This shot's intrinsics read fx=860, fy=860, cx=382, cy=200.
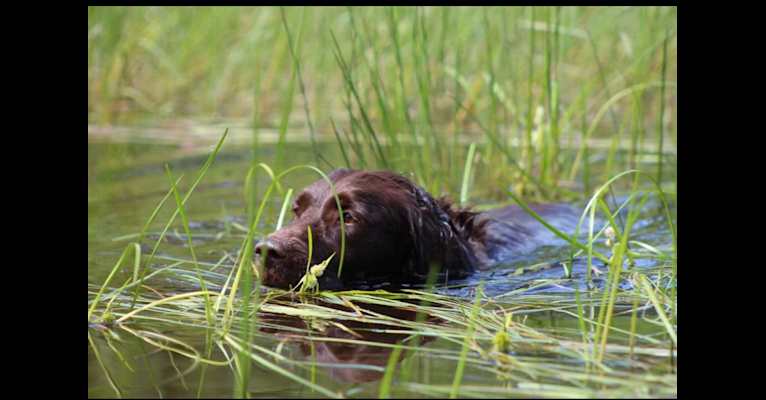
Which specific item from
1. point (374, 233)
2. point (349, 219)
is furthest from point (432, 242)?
point (349, 219)

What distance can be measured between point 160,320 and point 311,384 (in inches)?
49.2

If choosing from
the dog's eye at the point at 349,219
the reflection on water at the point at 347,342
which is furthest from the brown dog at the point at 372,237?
the reflection on water at the point at 347,342

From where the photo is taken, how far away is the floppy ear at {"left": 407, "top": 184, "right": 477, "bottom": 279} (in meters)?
5.26

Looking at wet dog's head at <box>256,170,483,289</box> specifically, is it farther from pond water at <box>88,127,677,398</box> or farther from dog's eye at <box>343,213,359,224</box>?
pond water at <box>88,127,677,398</box>

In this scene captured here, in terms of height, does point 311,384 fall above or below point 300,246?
below

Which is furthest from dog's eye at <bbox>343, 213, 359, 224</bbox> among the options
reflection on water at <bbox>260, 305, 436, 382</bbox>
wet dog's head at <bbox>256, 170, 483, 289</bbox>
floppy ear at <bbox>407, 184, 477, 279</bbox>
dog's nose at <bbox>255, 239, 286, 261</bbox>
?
reflection on water at <bbox>260, 305, 436, 382</bbox>

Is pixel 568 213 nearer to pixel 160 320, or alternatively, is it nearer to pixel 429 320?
pixel 429 320

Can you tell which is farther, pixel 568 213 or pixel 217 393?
pixel 568 213

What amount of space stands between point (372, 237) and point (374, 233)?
3cm

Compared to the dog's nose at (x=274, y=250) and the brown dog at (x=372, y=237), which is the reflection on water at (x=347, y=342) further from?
the brown dog at (x=372, y=237)

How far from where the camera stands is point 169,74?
1335 centimetres

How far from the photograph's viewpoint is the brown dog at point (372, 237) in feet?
15.6
